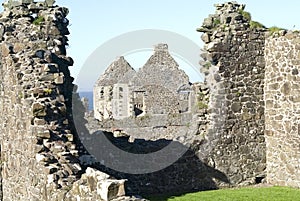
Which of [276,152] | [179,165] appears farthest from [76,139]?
[276,152]

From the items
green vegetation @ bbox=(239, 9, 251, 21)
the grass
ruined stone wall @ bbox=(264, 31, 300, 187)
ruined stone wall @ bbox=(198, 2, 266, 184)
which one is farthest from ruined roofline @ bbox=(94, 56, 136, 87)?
the grass

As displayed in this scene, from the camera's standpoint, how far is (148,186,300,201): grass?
13.5m

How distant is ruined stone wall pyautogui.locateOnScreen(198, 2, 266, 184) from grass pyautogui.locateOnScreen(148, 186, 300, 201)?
86cm

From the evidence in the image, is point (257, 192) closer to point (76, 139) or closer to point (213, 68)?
point (213, 68)

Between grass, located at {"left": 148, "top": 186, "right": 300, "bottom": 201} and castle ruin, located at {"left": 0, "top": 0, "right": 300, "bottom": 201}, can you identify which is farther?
grass, located at {"left": 148, "top": 186, "right": 300, "bottom": 201}

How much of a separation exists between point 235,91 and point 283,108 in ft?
4.09

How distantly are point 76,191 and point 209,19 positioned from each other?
7555 mm

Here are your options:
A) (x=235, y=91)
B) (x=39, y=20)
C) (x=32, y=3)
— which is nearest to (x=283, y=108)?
(x=235, y=91)

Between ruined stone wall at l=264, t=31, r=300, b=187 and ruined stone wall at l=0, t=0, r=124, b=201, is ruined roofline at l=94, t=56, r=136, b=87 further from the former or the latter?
ruined stone wall at l=0, t=0, r=124, b=201

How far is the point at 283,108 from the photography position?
14938 mm

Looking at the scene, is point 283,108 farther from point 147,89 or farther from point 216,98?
point 147,89

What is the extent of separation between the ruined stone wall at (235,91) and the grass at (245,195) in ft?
2.81

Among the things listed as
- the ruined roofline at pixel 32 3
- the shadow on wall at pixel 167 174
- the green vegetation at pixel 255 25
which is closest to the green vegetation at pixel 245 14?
the green vegetation at pixel 255 25

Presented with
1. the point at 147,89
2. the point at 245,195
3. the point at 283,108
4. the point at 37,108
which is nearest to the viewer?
the point at 37,108
